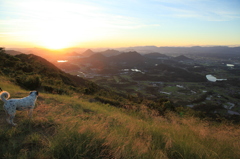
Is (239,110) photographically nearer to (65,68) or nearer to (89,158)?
(89,158)

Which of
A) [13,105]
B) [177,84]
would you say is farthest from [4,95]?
[177,84]

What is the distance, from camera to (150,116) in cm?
592

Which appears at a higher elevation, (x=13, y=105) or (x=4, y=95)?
(x=4, y=95)

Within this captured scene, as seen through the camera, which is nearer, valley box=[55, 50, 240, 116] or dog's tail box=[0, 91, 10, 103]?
dog's tail box=[0, 91, 10, 103]

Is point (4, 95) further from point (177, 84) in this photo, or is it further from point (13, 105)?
point (177, 84)

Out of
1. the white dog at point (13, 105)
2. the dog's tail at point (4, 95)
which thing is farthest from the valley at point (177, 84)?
the dog's tail at point (4, 95)

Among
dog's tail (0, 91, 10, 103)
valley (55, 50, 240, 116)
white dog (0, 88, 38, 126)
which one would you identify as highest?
dog's tail (0, 91, 10, 103)

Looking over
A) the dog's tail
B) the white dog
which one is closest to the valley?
the white dog

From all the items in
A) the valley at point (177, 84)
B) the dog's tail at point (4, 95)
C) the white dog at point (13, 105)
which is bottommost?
the valley at point (177, 84)

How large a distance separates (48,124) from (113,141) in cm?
204

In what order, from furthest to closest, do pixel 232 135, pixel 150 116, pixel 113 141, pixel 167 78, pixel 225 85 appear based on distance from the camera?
pixel 167 78
pixel 225 85
pixel 150 116
pixel 232 135
pixel 113 141

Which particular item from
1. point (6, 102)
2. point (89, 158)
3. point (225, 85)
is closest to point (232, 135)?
point (89, 158)

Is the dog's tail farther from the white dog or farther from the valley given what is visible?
the valley

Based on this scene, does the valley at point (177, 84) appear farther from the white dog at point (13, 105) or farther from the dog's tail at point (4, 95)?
the dog's tail at point (4, 95)
